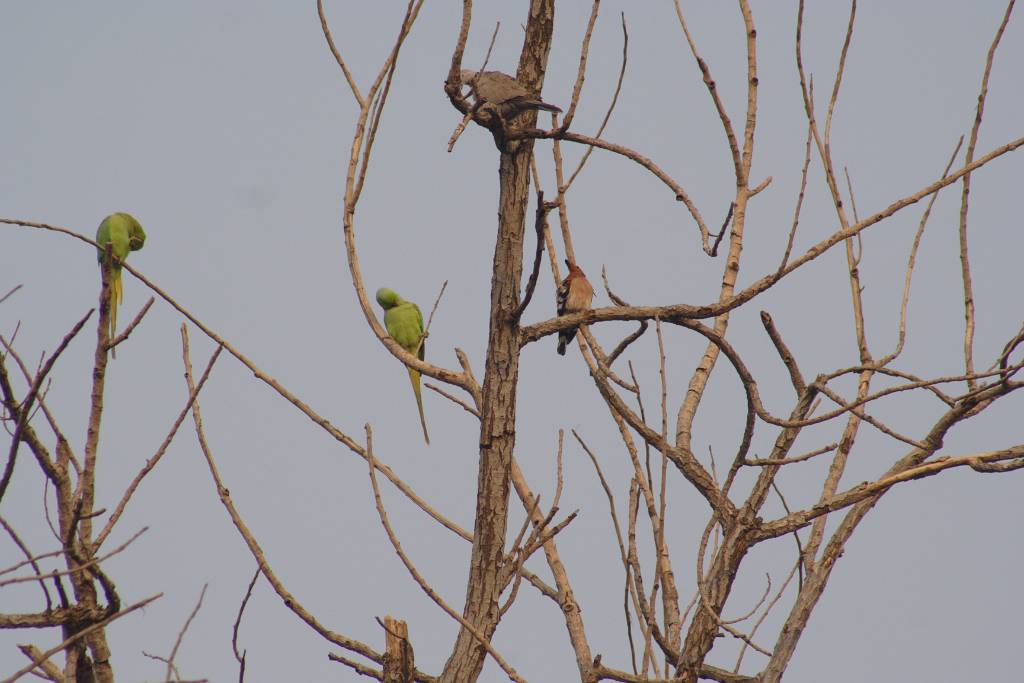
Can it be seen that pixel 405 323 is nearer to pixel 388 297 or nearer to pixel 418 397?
pixel 388 297

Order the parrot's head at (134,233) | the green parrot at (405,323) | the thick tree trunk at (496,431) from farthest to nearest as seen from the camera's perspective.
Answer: the green parrot at (405,323) → the parrot's head at (134,233) → the thick tree trunk at (496,431)

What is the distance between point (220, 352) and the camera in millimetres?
2275

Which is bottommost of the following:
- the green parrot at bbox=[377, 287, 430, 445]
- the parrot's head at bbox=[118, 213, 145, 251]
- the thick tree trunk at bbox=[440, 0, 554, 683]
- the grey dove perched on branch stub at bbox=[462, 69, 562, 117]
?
the thick tree trunk at bbox=[440, 0, 554, 683]

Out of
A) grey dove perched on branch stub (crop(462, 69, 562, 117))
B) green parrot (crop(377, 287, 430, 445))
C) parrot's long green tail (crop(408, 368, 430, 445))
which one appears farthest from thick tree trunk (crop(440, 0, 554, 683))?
green parrot (crop(377, 287, 430, 445))

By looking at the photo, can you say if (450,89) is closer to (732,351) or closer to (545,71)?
(545,71)

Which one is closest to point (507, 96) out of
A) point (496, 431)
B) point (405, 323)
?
point (496, 431)

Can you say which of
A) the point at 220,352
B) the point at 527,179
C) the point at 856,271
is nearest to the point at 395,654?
the point at 220,352

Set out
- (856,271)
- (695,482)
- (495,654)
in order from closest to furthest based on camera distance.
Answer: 1. (495,654)
2. (695,482)
3. (856,271)

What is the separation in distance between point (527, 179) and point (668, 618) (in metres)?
1.29

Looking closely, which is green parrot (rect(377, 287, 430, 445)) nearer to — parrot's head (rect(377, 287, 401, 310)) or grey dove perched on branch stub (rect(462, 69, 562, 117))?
parrot's head (rect(377, 287, 401, 310))

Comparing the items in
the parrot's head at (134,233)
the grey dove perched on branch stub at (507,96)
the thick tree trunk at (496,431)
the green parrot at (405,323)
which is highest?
the green parrot at (405,323)

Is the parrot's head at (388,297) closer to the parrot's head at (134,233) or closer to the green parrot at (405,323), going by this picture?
the green parrot at (405,323)

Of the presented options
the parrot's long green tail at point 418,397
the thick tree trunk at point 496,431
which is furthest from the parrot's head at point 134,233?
the thick tree trunk at point 496,431

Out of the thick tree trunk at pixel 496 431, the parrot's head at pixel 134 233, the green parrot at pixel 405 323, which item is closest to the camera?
the thick tree trunk at pixel 496 431
